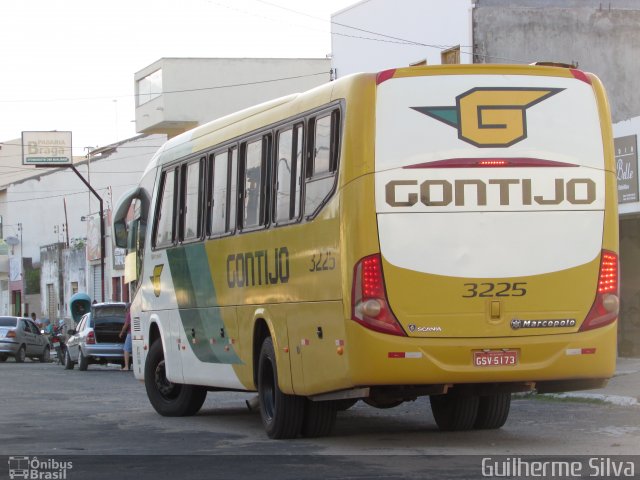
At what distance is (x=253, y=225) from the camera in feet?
44.9

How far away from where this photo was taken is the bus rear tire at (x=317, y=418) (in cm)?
1295

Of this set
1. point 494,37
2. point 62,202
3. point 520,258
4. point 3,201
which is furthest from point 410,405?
point 3,201

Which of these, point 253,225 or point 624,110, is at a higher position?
point 624,110

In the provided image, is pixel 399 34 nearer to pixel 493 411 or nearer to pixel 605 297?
pixel 493 411

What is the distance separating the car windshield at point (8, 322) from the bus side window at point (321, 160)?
3442 centimetres

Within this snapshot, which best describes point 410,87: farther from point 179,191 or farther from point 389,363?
point 179,191

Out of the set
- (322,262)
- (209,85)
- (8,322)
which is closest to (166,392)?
(322,262)

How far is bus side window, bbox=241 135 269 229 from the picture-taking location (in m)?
13.5

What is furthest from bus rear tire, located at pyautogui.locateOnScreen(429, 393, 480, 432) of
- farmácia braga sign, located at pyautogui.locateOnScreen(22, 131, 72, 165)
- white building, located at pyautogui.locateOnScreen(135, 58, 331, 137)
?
farmácia braga sign, located at pyautogui.locateOnScreen(22, 131, 72, 165)

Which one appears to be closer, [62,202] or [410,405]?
[410,405]

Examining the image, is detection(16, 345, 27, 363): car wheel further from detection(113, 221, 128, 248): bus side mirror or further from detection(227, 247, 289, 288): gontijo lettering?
detection(227, 247, 289, 288): gontijo lettering

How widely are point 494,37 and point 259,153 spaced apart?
68.2ft

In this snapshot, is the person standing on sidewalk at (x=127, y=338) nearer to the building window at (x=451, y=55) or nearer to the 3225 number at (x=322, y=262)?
the building window at (x=451, y=55)

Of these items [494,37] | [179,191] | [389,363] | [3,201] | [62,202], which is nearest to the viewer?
[389,363]
